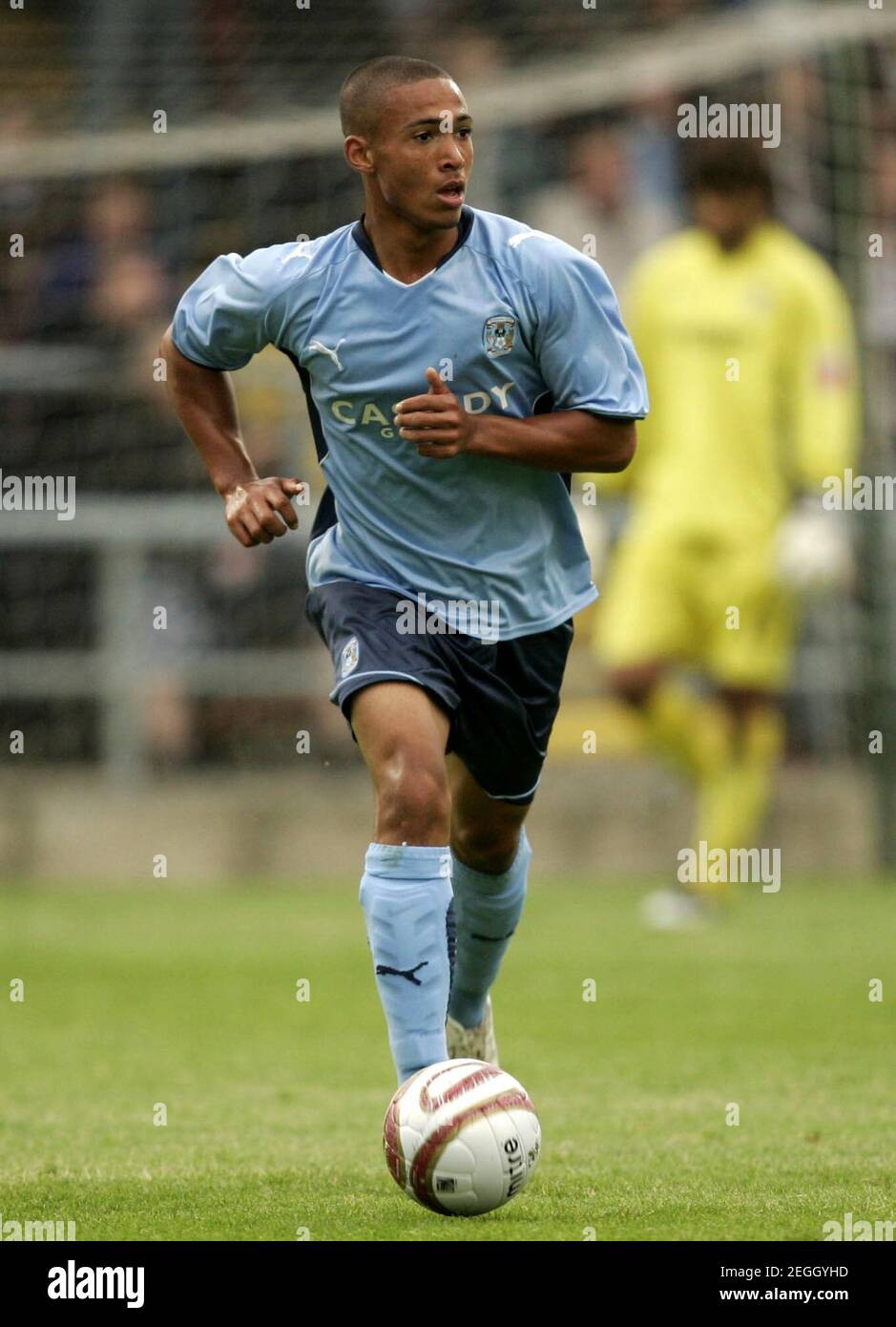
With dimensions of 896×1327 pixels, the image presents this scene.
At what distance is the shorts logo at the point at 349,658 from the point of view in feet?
15.7

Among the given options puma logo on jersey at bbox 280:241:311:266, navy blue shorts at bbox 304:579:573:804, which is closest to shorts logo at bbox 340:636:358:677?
navy blue shorts at bbox 304:579:573:804

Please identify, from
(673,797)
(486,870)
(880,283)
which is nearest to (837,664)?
(673,797)

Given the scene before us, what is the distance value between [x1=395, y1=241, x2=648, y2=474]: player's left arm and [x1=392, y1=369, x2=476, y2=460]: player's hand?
0.08 m

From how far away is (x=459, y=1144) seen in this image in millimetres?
4289

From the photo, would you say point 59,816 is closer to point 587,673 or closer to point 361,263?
point 587,673

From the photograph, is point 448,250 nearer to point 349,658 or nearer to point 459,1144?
point 349,658

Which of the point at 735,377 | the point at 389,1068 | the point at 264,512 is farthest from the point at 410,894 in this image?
the point at 735,377

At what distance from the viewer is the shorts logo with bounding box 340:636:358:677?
4.80 metres

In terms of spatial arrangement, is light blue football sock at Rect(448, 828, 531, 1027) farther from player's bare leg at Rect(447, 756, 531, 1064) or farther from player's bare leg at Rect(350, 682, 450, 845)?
player's bare leg at Rect(350, 682, 450, 845)

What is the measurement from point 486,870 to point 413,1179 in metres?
1.26

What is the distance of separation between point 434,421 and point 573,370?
367mm

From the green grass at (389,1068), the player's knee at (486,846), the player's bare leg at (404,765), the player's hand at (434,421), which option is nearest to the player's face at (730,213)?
the green grass at (389,1068)

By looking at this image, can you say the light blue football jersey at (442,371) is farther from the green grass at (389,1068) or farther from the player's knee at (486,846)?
the green grass at (389,1068)

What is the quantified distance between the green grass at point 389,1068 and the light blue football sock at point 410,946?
1.01ft
